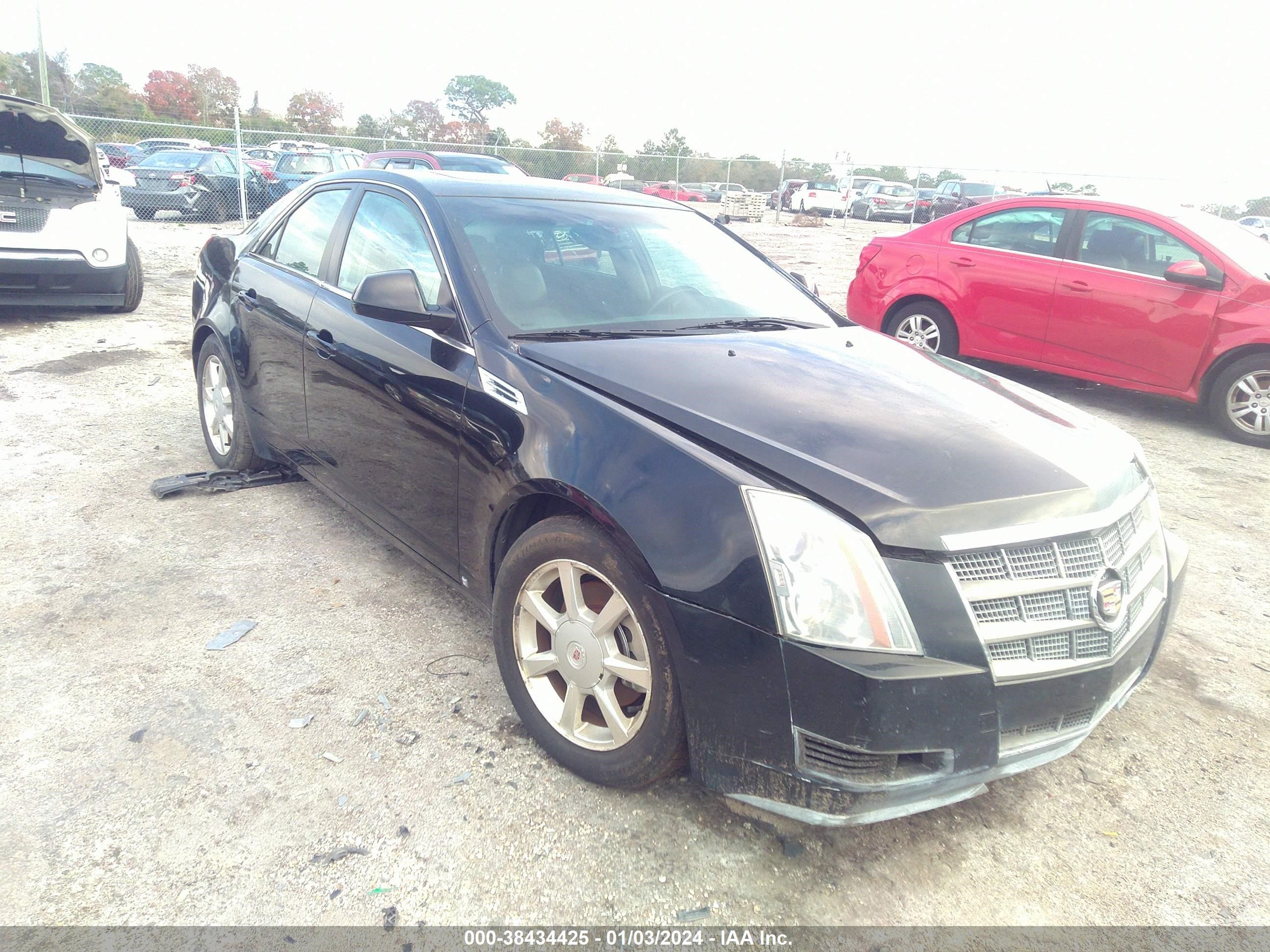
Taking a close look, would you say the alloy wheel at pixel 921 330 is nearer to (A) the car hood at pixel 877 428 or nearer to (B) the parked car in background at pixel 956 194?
(A) the car hood at pixel 877 428

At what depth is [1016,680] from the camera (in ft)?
6.54

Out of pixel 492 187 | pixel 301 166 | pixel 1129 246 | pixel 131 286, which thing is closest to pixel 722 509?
pixel 492 187

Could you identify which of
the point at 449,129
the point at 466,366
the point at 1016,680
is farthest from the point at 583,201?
the point at 449,129

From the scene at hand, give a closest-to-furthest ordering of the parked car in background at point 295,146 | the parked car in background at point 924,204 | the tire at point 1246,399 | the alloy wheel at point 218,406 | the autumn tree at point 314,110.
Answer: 1. the alloy wheel at point 218,406
2. the tire at point 1246,399
3. the parked car in background at point 295,146
4. the parked car in background at point 924,204
5. the autumn tree at point 314,110

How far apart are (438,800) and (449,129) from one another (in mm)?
60871

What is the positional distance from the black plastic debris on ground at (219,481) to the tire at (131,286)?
16.8ft

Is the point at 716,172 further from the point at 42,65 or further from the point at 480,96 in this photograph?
the point at 480,96

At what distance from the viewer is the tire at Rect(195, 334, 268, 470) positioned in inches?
177

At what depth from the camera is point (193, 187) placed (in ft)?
56.6

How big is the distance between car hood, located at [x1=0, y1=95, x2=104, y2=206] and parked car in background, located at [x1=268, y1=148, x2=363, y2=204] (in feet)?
30.9

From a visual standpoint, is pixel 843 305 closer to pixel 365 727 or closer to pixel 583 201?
pixel 583 201

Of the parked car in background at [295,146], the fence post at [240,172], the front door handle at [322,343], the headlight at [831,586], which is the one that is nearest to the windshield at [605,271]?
the front door handle at [322,343]

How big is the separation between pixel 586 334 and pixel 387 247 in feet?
3.51

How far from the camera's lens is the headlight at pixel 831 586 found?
6.34 feet
